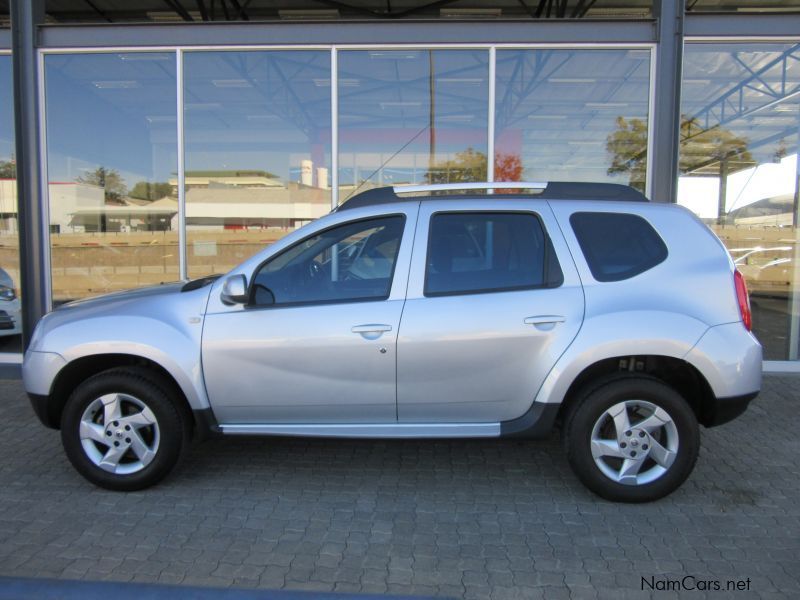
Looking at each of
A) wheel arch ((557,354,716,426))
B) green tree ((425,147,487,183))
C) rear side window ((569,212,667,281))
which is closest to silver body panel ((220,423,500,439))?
wheel arch ((557,354,716,426))

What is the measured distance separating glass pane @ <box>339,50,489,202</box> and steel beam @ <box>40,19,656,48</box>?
0.80 meters

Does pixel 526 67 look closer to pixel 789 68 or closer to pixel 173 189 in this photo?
pixel 789 68

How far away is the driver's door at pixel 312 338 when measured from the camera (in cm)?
347

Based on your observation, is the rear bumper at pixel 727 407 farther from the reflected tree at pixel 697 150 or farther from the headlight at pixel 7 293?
the headlight at pixel 7 293

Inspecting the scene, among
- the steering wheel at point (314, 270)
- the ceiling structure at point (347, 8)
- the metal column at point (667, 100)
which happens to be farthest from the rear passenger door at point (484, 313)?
the ceiling structure at point (347, 8)

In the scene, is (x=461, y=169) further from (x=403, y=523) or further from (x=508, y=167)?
(x=403, y=523)

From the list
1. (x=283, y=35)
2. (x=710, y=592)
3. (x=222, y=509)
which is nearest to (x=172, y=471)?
(x=222, y=509)

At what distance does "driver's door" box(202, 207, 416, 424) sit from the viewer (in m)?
3.47

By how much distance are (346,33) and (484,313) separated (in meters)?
4.79

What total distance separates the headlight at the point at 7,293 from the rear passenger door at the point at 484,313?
6155 millimetres

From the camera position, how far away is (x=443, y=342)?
3.44 m

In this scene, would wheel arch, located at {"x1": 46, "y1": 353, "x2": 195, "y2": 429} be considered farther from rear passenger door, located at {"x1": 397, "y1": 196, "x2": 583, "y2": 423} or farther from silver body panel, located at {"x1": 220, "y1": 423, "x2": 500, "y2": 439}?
rear passenger door, located at {"x1": 397, "y1": 196, "x2": 583, "y2": 423}

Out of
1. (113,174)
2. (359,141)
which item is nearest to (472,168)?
(359,141)

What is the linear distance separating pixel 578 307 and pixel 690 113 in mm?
5828
